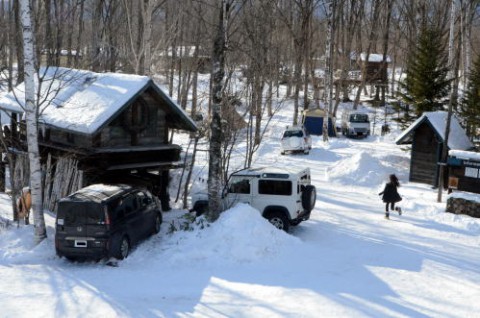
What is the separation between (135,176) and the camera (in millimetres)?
20188

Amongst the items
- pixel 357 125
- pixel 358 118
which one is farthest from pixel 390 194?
pixel 358 118

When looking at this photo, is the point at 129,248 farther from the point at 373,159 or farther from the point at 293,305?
the point at 373,159

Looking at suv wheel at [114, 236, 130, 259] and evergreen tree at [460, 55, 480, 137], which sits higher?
evergreen tree at [460, 55, 480, 137]

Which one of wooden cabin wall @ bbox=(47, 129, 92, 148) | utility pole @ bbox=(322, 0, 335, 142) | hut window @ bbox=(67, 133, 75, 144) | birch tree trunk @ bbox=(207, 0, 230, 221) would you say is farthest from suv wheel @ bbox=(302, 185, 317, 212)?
utility pole @ bbox=(322, 0, 335, 142)

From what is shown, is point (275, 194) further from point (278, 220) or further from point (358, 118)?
point (358, 118)

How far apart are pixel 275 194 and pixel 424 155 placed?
1238 centimetres

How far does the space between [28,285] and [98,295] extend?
5.88ft

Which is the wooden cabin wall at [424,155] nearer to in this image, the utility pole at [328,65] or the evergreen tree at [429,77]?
the evergreen tree at [429,77]

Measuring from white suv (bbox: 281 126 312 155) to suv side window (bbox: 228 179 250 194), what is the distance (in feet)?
53.0

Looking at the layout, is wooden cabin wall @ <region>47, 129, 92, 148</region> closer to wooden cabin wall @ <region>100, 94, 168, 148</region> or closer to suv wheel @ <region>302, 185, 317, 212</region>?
wooden cabin wall @ <region>100, 94, 168, 148</region>

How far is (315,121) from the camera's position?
135ft

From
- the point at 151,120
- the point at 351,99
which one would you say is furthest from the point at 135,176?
the point at 351,99

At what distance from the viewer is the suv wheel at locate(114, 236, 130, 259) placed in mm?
13305

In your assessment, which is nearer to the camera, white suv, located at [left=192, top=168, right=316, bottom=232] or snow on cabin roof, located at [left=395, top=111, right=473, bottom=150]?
white suv, located at [left=192, top=168, right=316, bottom=232]
